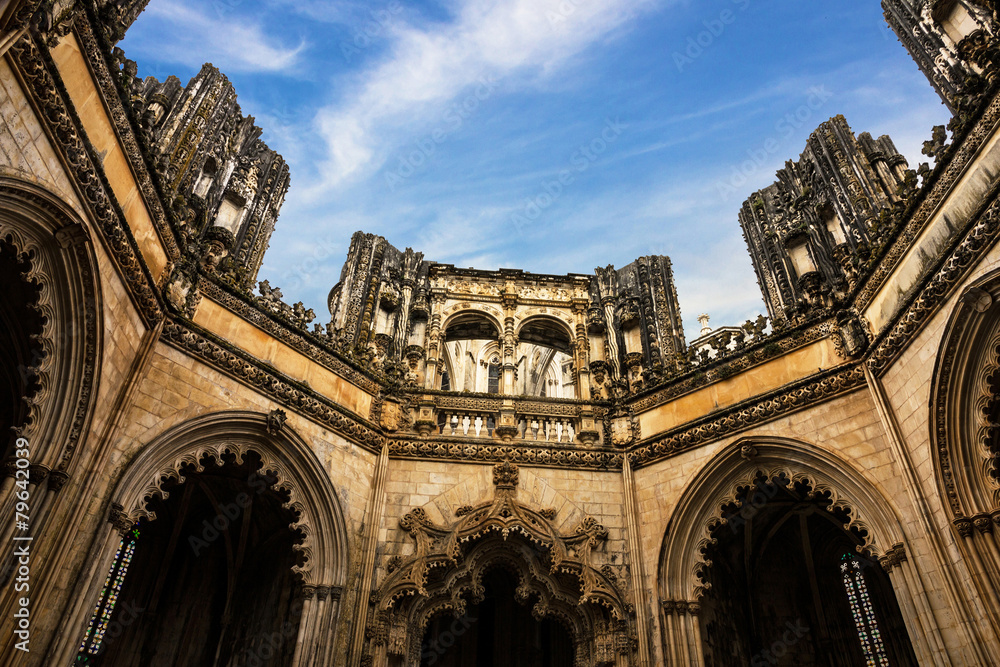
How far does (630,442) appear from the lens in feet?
44.9

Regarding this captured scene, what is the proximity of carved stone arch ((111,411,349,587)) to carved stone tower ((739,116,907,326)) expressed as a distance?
961 centimetres

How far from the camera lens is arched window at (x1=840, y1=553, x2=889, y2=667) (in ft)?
42.1

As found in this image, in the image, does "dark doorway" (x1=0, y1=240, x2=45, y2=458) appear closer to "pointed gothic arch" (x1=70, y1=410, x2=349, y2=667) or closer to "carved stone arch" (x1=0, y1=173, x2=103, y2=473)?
"carved stone arch" (x1=0, y1=173, x2=103, y2=473)

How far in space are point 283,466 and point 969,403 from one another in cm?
1082

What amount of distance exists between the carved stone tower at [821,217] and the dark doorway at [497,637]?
8532 millimetres

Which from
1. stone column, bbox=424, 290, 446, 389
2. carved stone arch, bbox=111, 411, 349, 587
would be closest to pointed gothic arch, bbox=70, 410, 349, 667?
carved stone arch, bbox=111, 411, 349, 587

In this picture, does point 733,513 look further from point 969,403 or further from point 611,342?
point 611,342

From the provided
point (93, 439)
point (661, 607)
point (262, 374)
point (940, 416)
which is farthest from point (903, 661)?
point (93, 439)

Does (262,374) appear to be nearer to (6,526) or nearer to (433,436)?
(433,436)

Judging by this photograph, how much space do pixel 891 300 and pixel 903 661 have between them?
728 centimetres

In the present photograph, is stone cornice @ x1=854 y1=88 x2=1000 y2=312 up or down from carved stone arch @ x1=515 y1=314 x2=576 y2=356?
down

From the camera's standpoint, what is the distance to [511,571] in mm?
12539

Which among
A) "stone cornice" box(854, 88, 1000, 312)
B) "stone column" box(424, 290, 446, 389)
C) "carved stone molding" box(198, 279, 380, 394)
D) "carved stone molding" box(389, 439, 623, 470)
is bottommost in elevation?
"carved stone molding" box(389, 439, 623, 470)

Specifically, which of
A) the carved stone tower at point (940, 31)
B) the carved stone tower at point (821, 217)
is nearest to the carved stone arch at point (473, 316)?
the carved stone tower at point (821, 217)
